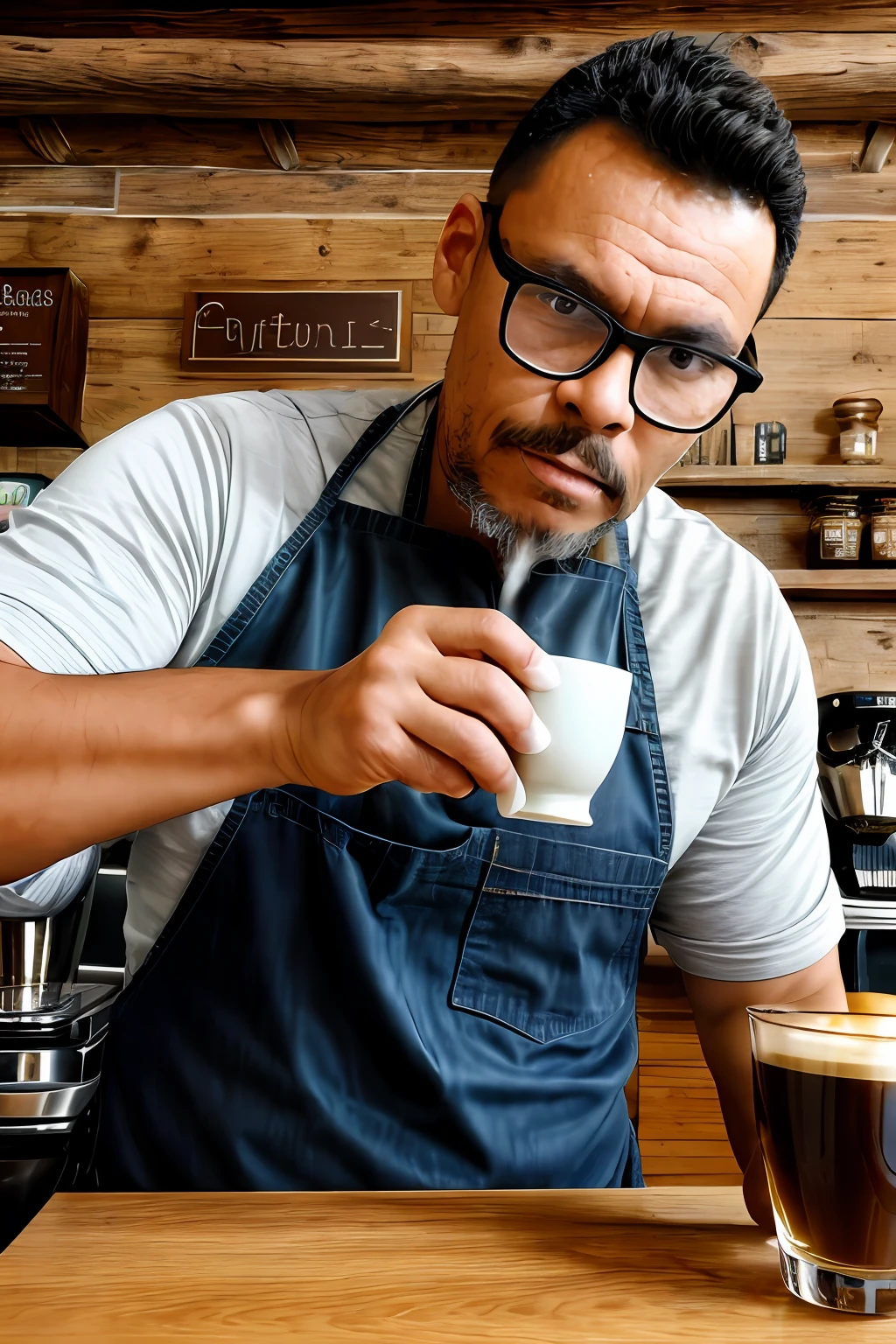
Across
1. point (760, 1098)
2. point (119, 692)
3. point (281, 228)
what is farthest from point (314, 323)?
point (760, 1098)

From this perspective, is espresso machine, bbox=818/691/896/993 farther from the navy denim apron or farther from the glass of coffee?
the glass of coffee

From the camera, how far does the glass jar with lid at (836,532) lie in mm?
3016

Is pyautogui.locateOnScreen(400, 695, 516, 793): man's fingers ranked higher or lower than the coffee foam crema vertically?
higher

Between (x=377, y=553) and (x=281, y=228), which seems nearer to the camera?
(x=377, y=553)

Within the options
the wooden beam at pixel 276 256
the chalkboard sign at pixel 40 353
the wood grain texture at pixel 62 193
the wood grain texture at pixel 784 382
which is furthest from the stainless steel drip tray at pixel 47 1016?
the wood grain texture at pixel 62 193

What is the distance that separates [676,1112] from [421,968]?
5.70 feet

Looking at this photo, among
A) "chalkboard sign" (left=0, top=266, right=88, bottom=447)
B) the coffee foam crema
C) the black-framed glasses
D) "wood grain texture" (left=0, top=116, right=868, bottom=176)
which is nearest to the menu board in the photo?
"chalkboard sign" (left=0, top=266, right=88, bottom=447)

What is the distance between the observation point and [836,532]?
302 cm

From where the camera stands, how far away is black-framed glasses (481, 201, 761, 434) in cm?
96

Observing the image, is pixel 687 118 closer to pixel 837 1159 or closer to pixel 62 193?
→ pixel 837 1159

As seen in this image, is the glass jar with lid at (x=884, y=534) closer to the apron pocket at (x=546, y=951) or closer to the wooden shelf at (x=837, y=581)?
the wooden shelf at (x=837, y=581)

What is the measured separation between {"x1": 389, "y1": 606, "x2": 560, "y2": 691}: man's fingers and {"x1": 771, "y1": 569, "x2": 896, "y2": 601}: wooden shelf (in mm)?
2475

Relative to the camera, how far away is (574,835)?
3.45 feet

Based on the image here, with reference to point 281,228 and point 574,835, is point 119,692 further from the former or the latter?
point 281,228
